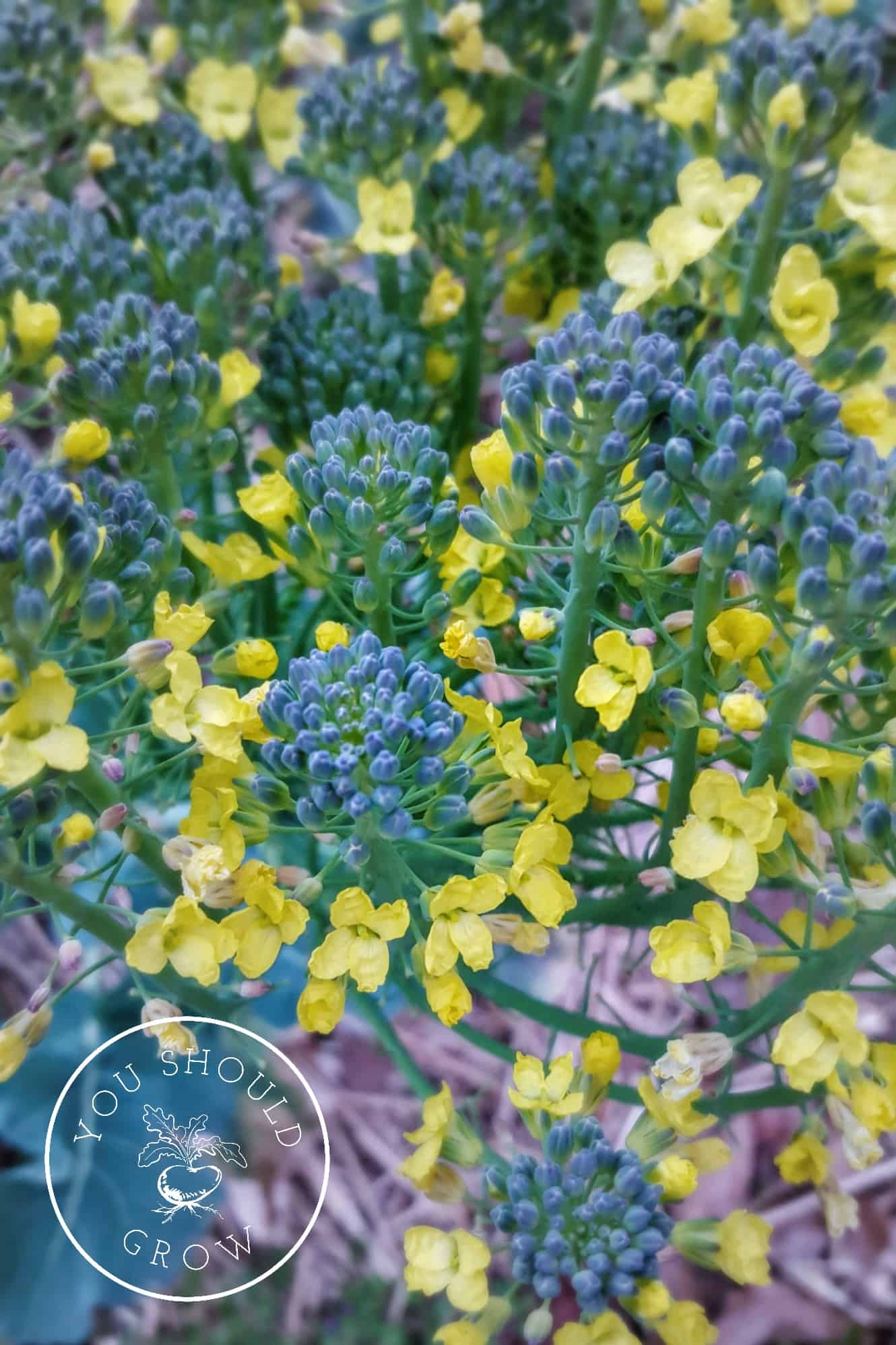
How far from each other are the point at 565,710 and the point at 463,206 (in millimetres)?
634

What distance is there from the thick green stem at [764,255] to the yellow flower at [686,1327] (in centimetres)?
89

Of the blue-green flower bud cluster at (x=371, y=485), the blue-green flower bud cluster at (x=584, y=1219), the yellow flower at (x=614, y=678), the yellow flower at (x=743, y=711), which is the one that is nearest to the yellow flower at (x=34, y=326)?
the blue-green flower bud cluster at (x=371, y=485)

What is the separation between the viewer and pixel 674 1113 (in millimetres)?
953

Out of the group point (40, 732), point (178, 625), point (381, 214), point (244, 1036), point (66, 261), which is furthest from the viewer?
point (381, 214)

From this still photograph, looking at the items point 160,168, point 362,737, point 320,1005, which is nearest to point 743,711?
point 362,737

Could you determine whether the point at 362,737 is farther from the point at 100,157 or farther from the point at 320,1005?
the point at 100,157

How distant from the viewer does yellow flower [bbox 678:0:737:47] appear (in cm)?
133

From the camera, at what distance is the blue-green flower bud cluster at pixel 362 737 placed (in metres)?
0.83

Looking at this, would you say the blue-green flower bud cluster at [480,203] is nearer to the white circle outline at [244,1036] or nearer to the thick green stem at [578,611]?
the thick green stem at [578,611]

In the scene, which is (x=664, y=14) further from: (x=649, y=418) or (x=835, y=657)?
(x=835, y=657)

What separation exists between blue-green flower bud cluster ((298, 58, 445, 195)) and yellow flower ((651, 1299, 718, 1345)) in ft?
3.76

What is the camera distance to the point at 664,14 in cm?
148

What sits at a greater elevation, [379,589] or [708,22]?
[708,22]

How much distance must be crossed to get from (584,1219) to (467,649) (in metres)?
0.47
